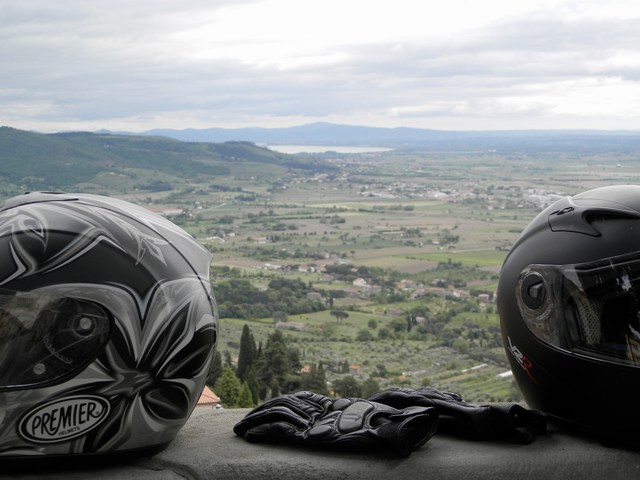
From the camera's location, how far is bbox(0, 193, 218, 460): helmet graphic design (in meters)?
4.05

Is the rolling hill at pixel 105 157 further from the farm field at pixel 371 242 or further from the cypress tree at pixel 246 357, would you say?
the cypress tree at pixel 246 357

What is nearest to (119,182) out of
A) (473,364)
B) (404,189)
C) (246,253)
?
(246,253)

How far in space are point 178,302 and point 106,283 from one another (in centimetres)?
40

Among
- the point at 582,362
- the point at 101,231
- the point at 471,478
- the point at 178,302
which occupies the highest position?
the point at 101,231

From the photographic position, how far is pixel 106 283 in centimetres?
417

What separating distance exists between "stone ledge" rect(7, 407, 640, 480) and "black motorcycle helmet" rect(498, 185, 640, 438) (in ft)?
0.74

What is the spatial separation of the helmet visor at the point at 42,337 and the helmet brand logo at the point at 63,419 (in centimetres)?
15

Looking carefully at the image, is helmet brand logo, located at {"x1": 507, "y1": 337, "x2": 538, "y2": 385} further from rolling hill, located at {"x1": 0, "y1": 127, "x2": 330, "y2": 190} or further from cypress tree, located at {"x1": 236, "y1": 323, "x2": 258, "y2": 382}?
rolling hill, located at {"x1": 0, "y1": 127, "x2": 330, "y2": 190}

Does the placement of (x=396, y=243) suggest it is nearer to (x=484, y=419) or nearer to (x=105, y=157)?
(x=105, y=157)

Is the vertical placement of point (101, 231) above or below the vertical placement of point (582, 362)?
above

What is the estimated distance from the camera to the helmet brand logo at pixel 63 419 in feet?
13.3

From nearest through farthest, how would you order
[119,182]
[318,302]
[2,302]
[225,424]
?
[2,302]
[225,424]
[318,302]
[119,182]

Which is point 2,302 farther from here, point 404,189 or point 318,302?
point 404,189

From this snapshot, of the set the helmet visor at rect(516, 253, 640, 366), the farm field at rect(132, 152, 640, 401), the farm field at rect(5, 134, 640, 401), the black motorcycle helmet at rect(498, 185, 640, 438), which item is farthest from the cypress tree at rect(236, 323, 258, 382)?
the helmet visor at rect(516, 253, 640, 366)
